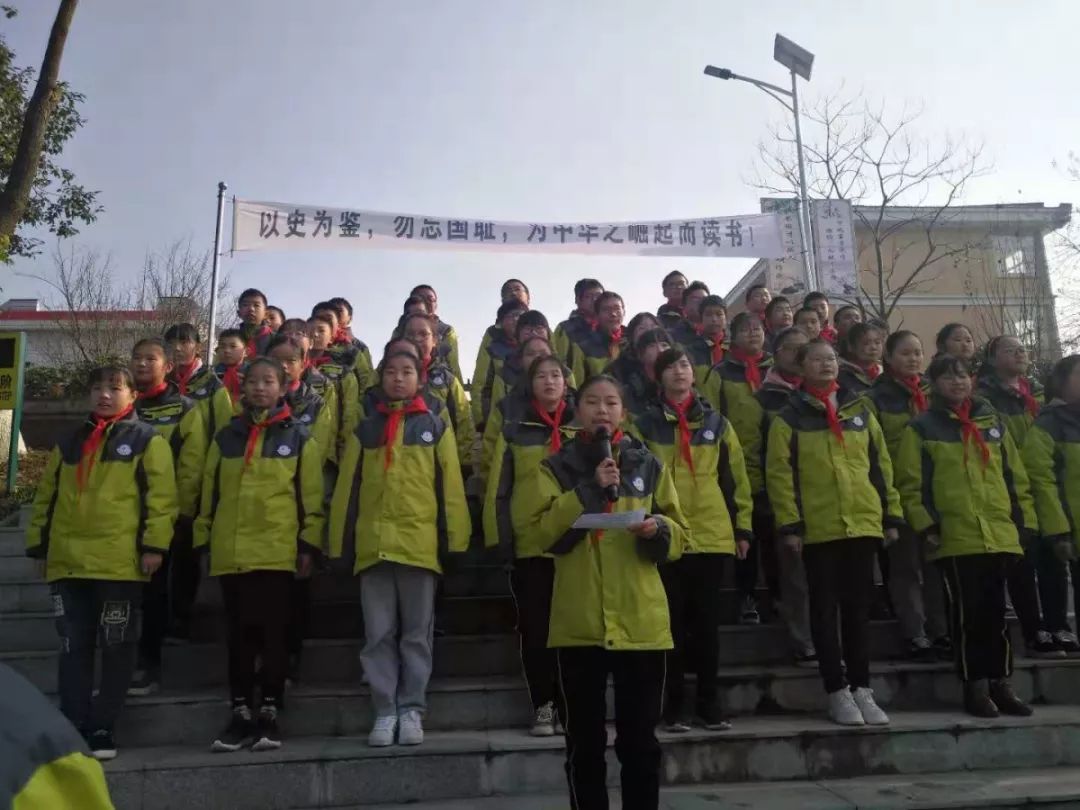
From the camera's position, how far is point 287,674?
15.0 ft

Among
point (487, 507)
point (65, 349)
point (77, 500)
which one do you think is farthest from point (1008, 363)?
point (65, 349)

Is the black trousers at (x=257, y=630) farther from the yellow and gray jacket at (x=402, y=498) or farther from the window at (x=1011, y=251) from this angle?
the window at (x=1011, y=251)

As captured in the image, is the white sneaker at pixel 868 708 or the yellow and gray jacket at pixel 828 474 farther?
the yellow and gray jacket at pixel 828 474

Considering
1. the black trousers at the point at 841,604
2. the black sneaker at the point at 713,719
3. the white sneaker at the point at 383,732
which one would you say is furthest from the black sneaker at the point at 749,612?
the white sneaker at the point at 383,732

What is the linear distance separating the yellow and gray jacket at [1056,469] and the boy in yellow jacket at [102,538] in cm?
509

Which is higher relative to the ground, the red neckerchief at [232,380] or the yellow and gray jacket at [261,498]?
the red neckerchief at [232,380]

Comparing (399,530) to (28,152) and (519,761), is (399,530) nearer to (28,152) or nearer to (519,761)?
(519,761)

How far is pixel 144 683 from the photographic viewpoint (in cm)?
466

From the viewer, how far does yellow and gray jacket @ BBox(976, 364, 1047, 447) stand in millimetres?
5766

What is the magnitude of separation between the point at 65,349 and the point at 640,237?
1445 centimetres

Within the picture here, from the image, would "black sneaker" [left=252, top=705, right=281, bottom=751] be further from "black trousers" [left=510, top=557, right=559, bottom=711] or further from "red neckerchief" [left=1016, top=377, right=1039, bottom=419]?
"red neckerchief" [left=1016, top=377, right=1039, bottom=419]

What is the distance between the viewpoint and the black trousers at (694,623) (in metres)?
4.38

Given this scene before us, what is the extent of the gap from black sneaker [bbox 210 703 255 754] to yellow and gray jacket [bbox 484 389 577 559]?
4.85 feet

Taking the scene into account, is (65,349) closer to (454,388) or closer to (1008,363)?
(454,388)
